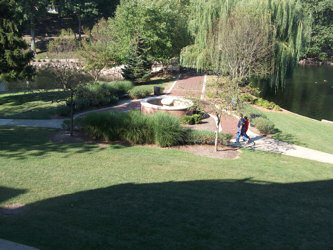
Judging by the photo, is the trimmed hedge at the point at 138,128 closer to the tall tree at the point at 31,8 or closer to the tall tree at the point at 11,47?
the tall tree at the point at 11,47

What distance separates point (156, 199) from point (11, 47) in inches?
766

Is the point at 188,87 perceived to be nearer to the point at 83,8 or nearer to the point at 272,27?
the point at 272,27

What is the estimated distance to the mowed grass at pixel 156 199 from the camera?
17.6ft

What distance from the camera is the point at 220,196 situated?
7652 millimetres

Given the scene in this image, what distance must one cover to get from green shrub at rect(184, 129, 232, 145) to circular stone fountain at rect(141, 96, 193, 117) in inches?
150

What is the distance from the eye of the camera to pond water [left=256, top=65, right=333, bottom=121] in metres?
27.4

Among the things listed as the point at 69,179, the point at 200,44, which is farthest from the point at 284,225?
the point at 200,44

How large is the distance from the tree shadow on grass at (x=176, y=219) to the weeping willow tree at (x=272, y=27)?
17.8 meters

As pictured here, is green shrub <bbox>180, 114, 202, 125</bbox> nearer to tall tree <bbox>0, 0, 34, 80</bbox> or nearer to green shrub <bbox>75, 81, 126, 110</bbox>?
green shrub <bbox>75, 81, 126, 110</bbox>

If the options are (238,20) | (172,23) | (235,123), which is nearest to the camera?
(235,123)

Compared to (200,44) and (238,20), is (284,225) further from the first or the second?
(200,44)

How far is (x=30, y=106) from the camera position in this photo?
2031cm

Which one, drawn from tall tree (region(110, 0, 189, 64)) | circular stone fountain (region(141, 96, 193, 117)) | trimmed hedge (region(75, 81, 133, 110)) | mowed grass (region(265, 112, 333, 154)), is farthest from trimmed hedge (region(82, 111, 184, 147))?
tall tree (region(110, 0, 189, 64))

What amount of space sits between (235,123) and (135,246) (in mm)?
14125
